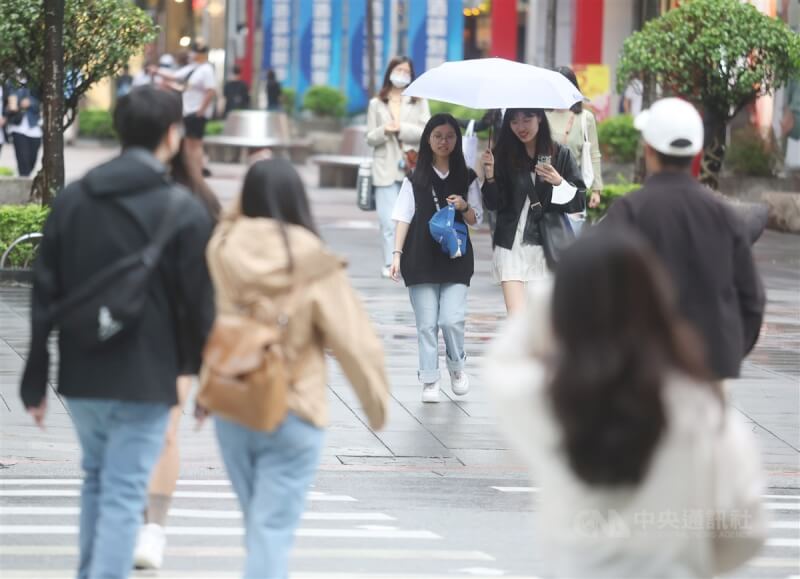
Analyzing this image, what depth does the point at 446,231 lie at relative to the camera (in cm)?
1011

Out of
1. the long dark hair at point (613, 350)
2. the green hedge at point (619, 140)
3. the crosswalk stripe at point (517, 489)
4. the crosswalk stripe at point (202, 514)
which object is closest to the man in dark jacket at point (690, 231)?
the long dark hair at point (613, 350)

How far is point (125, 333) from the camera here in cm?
540

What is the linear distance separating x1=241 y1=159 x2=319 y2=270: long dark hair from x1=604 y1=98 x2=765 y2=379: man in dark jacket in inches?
41.8

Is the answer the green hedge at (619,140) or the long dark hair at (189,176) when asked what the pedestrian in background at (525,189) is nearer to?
the long dark hair at (189,176)

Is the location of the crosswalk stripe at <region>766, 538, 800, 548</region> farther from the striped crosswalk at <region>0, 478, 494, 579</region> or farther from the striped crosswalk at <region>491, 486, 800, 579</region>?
the striped crosswalk at <region>0, 478, 494, 579</region>

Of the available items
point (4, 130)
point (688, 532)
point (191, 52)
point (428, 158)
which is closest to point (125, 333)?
point (688, 532)

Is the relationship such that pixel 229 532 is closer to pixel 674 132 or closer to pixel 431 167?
pixel 674 132

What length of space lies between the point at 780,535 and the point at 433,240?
3.22m

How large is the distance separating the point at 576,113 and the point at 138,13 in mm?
5283

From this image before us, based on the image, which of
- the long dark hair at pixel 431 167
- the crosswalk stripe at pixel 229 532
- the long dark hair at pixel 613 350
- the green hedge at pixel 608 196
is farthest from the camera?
the green hedge at pixel 608 196

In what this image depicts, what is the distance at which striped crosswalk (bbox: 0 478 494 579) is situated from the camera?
6.84m

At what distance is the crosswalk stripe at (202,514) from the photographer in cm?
774

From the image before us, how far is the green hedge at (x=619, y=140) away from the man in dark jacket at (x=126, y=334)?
61.0 ft

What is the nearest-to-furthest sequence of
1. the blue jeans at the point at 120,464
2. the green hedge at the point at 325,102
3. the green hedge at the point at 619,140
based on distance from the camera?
the blue jeans at the point at 120,464 < the green hedge at the point at 619,140 < the green hedge at the point at 325,102
